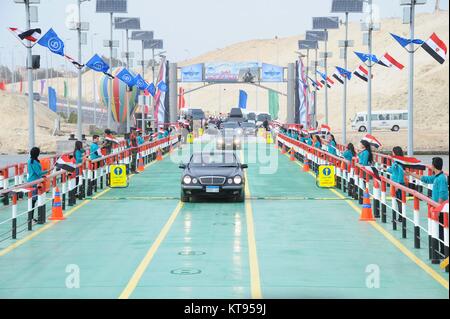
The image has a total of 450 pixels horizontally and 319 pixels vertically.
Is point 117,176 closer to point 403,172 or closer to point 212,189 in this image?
point 212,189

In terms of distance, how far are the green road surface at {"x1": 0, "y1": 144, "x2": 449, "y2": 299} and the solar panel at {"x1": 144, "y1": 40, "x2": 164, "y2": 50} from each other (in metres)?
51.4

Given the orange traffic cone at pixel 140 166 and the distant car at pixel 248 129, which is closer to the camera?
the orange traffic cone at pixel 140 166

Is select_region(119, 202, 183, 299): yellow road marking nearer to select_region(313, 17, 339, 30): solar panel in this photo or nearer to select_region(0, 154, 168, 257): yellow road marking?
select_region(0, 154, 168, 257): yellow road marking

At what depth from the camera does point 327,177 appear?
3152 centimetres

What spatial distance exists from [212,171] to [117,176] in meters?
6.45

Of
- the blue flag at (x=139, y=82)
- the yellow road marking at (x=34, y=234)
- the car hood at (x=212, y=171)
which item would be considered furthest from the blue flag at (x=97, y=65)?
the car hood at (x=212, y=171)

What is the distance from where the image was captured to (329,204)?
85.8ft

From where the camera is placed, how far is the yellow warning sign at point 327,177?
31.3 m

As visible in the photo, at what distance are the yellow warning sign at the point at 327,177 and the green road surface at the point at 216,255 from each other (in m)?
4.44

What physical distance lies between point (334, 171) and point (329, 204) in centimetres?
543

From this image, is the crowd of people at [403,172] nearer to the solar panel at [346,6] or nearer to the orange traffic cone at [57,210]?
the orange traffic cone at [57,210]

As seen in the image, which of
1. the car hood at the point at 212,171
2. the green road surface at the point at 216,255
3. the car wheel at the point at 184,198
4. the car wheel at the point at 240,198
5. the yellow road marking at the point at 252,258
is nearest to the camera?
the yellow road marking at the point at 252,258

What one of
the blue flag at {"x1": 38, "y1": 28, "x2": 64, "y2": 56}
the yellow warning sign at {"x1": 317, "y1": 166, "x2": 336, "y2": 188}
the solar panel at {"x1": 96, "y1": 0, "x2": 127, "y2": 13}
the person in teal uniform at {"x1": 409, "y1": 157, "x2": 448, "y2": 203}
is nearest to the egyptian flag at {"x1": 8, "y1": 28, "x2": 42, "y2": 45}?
the blue flag at {"x1": 38, "y1": 28, "x2": 64, "y2": 56}
